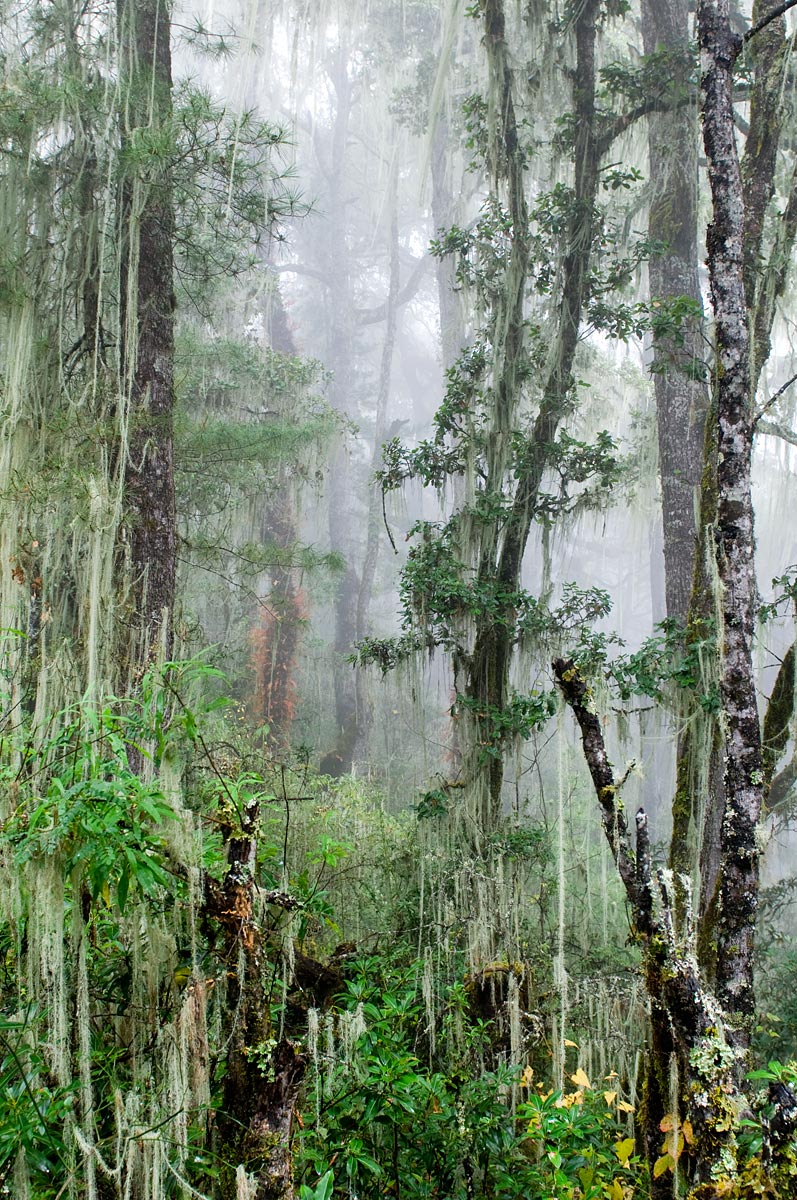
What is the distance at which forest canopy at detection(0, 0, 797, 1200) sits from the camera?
1.85 m

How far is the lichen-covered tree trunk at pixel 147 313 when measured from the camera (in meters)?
4.50

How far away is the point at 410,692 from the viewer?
5.35 metres

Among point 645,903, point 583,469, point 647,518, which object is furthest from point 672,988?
point 647,518

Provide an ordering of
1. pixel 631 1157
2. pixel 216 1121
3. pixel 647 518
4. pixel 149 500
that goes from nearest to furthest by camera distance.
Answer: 1. pixel 216 1121
2. pixel 631 1157
3. pixel 149 500
4. pixel 647 518

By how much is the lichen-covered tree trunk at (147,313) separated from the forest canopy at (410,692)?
26mm

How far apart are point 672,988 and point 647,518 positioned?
9.44m

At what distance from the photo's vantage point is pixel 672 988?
68.5 inches

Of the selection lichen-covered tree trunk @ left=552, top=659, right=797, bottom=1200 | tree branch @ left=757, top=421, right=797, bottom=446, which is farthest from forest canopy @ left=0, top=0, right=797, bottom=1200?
tree branch @ left=757, top=421, right=797, bottom=446

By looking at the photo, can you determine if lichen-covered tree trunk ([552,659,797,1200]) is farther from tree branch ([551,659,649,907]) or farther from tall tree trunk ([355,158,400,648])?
tall tree trunk ([355,158,400,648])

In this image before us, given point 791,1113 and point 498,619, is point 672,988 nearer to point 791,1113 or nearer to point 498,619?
point 791,1113

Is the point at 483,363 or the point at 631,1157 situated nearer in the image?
the point at 631,1157

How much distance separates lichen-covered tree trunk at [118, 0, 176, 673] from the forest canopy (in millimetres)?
26

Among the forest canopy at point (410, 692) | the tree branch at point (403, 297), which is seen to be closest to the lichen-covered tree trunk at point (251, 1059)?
the forest canopy at point (410, 692)

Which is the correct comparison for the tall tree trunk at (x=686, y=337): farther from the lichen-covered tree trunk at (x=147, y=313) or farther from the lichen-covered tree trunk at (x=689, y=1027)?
the lichen-covered tree trunk at (x=689, y=1027)
